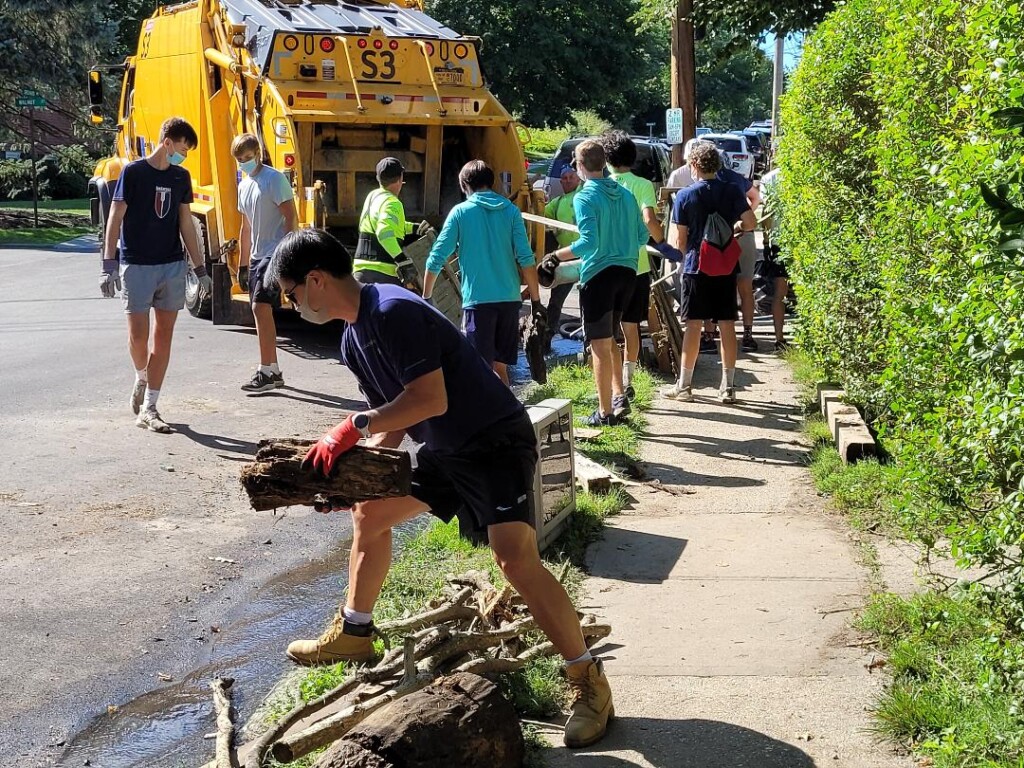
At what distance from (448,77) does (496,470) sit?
9.54 m

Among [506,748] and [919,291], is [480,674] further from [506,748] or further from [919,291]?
[919,291]

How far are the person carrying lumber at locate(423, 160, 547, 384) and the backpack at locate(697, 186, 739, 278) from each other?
150cm

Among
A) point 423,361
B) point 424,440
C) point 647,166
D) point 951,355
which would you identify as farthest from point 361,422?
point 647,166

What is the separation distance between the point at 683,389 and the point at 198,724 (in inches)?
228

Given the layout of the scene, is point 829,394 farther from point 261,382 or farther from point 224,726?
point 224,726

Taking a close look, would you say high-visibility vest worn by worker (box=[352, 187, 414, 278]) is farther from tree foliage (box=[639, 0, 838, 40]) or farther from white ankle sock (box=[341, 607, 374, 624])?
tree foliage (box=[639, 0, 838, 40])

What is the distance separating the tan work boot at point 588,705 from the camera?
410 centimetres

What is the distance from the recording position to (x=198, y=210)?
1347 centimetres

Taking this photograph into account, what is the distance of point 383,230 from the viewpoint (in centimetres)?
929

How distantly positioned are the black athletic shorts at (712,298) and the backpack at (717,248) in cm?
5

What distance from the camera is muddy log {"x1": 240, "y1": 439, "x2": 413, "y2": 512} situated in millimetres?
4074

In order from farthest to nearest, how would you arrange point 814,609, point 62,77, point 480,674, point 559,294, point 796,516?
1. point 62,77
2. point 559,294
3. point 796,516
4. point 814,609
5. point 480,674

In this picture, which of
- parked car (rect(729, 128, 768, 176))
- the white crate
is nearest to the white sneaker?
the white crate

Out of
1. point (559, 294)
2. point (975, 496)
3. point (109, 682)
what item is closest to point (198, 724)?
point (109, 682)
